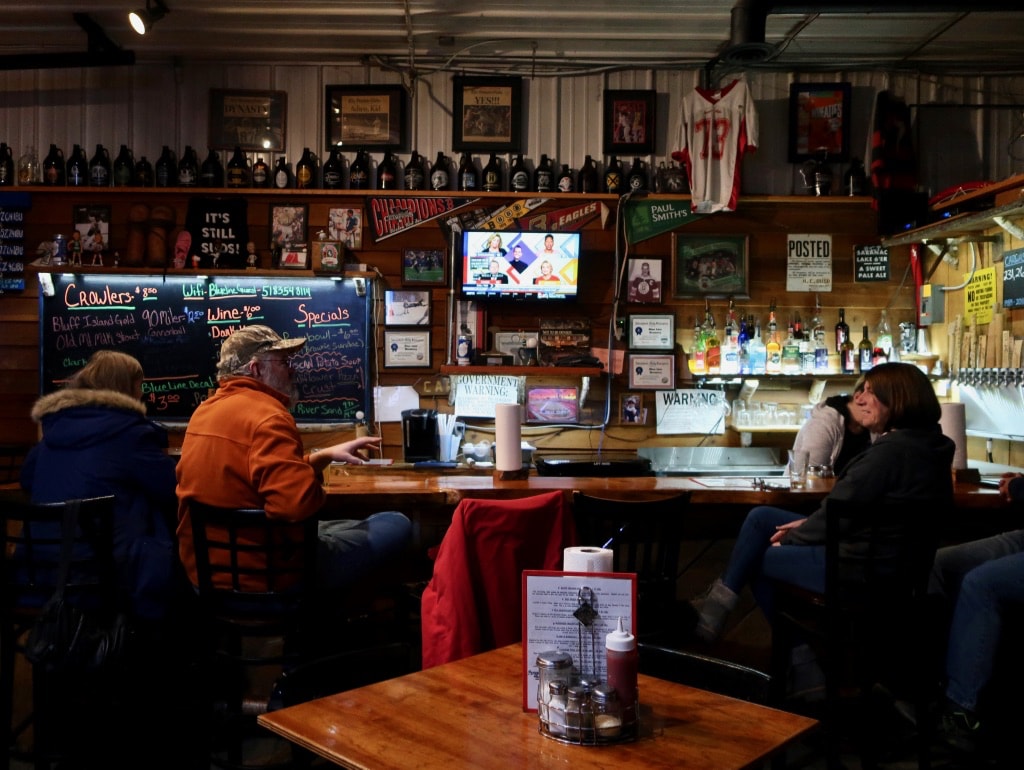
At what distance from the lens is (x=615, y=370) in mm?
5750

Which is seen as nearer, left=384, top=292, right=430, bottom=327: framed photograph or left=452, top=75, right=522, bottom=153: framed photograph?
left=384, top=292, right=430, bottom=327: framed photograph

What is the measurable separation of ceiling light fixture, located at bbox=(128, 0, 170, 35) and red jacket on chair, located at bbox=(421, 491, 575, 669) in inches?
138

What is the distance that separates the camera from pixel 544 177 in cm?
571

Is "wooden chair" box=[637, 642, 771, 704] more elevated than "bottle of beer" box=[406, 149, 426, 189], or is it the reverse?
"bottle of beer" box=[406, 149, 426, 189]

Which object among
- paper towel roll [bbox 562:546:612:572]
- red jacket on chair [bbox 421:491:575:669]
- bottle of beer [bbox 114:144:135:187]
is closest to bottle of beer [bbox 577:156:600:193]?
bottle of beer [bbox 114:144:135:187]

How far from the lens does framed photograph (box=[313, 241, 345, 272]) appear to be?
5.48 m

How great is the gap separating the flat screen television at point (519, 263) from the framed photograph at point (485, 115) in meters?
0.70

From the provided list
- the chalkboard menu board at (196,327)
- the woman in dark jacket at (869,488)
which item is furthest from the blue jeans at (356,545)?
the chalkboard menu board at (196,327)

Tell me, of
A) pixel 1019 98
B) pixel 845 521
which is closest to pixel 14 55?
pixel 845 521

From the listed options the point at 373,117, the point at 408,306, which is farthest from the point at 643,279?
the point at 373,117

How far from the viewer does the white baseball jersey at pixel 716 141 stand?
5.52 metres

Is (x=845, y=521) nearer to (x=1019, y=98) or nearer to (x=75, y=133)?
(x=1019, y=98)

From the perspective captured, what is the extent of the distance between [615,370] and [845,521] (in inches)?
105

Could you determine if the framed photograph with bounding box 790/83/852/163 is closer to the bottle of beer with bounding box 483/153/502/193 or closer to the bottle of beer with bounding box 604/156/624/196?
the bottle of beer with bounding box 604/156/624/196
